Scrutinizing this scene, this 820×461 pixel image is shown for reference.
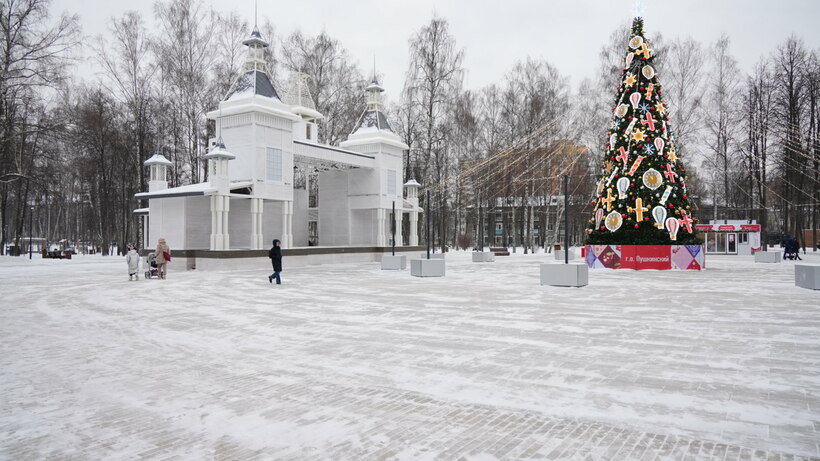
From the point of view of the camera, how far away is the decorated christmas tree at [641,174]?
23078 mm

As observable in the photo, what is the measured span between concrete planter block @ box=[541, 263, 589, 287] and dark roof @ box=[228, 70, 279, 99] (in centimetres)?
1754

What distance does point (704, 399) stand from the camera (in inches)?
195

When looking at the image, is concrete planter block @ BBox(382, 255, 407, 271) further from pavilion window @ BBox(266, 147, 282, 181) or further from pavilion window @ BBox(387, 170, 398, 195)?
pavilion window @ BBox(387, 170, 398, 195)

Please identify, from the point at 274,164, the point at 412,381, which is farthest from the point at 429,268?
the point at 412,381

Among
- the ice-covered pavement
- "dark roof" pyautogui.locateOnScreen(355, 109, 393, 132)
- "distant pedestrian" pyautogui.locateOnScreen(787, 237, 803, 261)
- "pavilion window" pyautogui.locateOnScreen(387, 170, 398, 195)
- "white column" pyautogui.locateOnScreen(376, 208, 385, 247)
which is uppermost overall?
"dark roof" pyautogui.locateOnScreen(355, 109, 393, 132)

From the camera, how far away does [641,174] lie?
2327 centimetres

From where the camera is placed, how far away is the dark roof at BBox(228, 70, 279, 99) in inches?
1041

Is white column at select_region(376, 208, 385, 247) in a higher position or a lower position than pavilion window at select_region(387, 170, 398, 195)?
lower

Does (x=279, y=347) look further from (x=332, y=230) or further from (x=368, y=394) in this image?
(x=332, y=230)

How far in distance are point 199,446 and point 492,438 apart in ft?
7.24

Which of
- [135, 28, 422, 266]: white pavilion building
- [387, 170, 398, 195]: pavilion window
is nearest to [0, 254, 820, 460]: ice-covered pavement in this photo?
[135, 28, 422, 266]: white pavilion building

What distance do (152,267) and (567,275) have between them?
1550 cm

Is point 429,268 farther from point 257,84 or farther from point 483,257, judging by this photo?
point 257,84

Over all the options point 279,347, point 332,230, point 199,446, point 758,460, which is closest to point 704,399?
point 758,460
